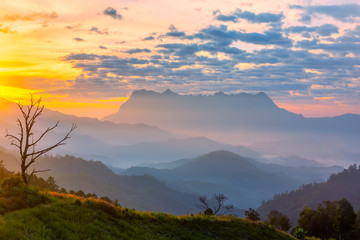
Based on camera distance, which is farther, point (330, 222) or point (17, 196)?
point (330, 222)

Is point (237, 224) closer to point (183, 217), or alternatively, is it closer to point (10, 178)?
point (183, 217)

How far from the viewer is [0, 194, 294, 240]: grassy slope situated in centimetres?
1684

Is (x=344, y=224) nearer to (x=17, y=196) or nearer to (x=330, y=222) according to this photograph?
(x=330, y=222)

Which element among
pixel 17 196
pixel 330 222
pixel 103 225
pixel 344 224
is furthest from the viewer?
pixel 330 222

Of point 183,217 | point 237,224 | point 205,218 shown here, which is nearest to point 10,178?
point 183,217

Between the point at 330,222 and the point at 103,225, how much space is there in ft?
307

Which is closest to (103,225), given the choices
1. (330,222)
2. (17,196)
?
(17,196)

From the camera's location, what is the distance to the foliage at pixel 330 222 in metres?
88.4

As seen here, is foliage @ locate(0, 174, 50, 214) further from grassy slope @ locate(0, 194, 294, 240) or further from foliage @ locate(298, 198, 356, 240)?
foliage @ locate(298, 198, 356, 240)

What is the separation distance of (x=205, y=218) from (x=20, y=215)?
18.8 m

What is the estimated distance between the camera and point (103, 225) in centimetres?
2084

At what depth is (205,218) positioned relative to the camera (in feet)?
104

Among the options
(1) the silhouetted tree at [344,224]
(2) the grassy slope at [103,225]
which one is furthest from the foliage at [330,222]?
(2) the grassy slope at [103,225]

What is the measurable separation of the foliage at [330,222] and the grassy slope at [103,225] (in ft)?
219
